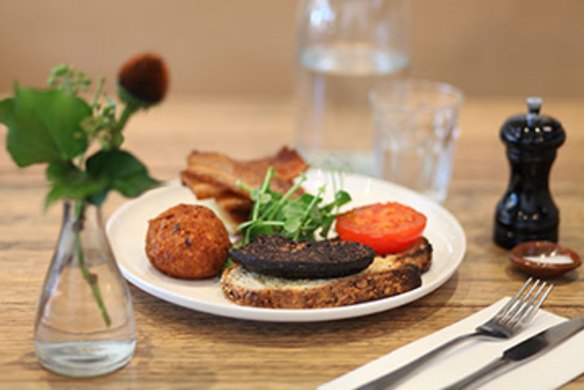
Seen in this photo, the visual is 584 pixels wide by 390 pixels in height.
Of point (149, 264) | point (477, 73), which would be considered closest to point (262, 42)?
point (477, 73)

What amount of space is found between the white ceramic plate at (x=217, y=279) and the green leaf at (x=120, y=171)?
276 mm

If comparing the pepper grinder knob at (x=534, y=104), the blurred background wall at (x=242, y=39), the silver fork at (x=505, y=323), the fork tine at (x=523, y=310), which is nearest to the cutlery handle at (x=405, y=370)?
the silver fork at (x=505, y=323)

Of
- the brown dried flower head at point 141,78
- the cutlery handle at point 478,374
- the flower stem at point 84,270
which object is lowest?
the cutlery handle at point 478,374

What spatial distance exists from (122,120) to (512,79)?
269 centimetres

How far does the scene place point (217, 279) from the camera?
52.7 inches

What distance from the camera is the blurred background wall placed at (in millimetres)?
→ 3281

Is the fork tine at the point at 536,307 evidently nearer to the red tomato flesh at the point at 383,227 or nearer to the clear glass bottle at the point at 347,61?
→ the red tomato flesh at the point at 383,227

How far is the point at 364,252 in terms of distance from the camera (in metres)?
1.25

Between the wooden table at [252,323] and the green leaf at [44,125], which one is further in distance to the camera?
the wooden table at [252,323]

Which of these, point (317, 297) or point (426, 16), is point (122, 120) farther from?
point (426, 16)

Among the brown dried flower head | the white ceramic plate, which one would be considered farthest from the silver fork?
the brown dried flower head

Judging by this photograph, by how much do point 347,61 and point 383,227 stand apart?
857 millimetres

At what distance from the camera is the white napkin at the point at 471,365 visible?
1067 millimetres

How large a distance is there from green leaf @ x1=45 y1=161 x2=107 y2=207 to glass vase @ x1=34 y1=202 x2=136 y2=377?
0.05 meters
